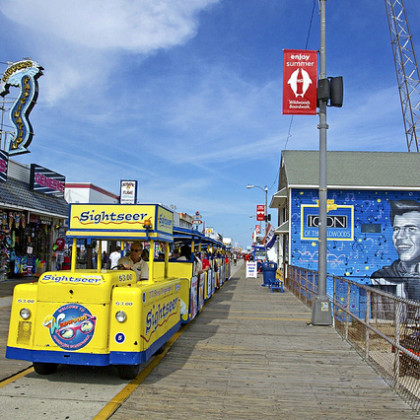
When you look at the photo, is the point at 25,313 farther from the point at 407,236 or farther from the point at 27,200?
the point at 407,236

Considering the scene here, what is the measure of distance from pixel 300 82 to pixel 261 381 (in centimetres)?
754

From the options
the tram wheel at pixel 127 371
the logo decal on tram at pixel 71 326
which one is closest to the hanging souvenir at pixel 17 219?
the logo decal on tram at pixel 71 326

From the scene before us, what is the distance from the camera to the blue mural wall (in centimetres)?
2262

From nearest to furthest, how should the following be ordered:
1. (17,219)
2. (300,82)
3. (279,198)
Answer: (300,82) < (17,219) < (279,198)

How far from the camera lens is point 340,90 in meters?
10.5

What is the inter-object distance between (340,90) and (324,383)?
7.22 meters

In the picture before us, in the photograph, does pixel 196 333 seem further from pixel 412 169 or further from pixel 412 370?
pixel 412 169

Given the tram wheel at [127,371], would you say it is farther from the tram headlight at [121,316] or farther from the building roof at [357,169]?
the building roof at [357,169]

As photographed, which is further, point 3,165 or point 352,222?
point 352,222

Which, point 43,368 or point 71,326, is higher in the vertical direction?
point 71,326

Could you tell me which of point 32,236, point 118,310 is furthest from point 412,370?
point 32,236

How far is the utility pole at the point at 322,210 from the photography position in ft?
33.9

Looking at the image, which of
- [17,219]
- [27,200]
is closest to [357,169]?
[27,200]

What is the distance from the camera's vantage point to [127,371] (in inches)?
224
